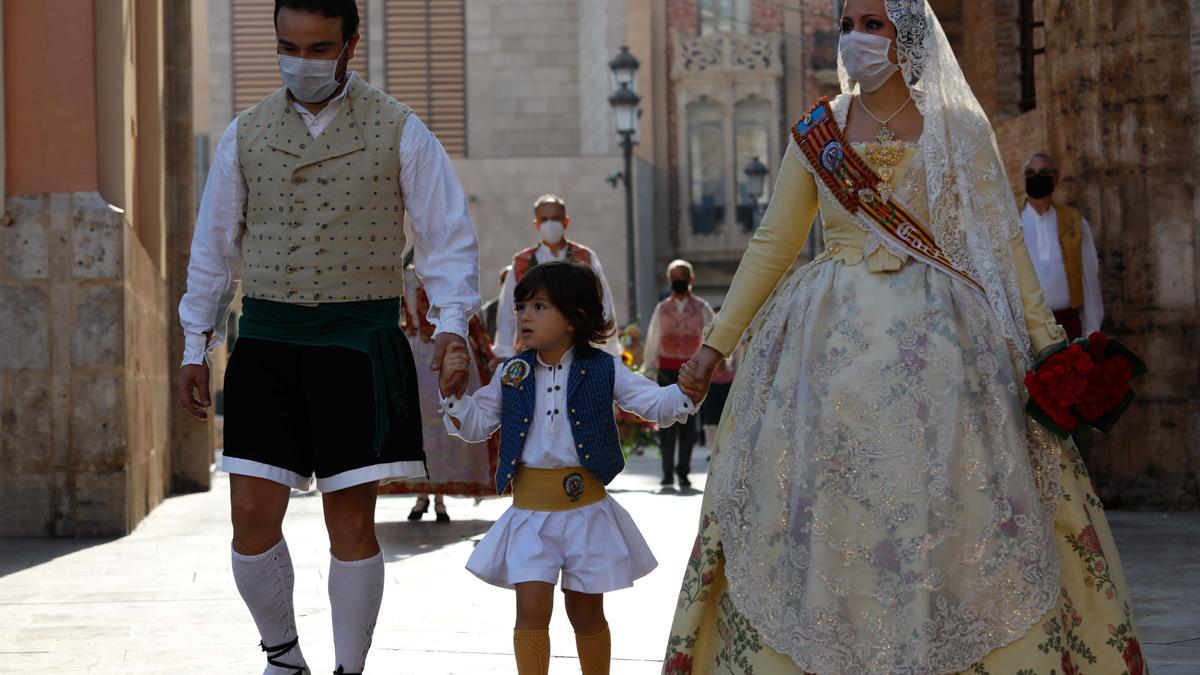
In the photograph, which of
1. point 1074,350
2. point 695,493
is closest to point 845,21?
point 1074,350

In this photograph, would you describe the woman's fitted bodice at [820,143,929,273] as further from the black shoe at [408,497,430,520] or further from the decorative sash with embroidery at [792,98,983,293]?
the black shoe at [408,497,430,520]

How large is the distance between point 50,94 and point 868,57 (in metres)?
6.71

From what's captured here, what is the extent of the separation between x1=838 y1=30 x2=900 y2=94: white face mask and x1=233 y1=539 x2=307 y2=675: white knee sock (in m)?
1.95

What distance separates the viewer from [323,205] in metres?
4.86

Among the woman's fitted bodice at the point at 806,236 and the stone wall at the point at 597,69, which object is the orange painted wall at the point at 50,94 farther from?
the stone wall at the point at 597,69

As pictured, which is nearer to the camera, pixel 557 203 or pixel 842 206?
pixel 842 206

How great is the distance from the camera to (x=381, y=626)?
257 inches

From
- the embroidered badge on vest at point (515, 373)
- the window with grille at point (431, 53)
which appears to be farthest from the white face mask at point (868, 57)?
the window with grille at point (431, 53)

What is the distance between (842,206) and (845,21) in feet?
1.72

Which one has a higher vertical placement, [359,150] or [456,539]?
[359,150]

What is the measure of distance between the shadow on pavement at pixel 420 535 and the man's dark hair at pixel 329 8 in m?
4.35

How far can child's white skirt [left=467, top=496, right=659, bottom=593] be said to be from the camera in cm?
485

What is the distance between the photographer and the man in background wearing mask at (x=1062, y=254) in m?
10.5

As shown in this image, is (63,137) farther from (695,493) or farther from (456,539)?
(695,493)
